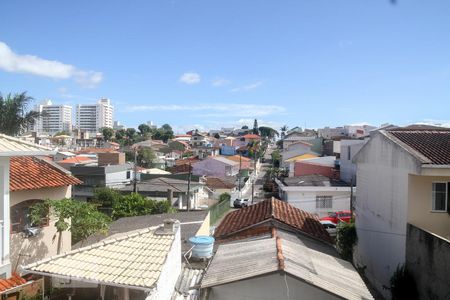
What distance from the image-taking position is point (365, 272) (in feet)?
61.0

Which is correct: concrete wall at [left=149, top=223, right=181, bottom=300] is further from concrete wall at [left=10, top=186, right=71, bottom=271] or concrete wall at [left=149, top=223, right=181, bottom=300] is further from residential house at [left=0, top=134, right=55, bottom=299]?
concrete wall at [left=10, top=186, right=71, bottom=271]

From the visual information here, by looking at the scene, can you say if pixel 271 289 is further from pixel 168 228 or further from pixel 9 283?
pixel 9 283

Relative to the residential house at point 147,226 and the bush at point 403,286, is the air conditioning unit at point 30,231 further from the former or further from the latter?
the bush at point 403,286

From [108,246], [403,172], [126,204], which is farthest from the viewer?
[126,204]

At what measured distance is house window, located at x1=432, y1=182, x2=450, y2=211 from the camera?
13.7 metres

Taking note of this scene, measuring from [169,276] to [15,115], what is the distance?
1629 cm

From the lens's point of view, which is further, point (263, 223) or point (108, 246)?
point (263, 223)

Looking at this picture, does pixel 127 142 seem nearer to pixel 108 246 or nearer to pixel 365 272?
pixel 365 272

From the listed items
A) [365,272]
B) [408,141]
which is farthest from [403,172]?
[365,272]

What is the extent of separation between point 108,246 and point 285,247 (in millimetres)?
4888

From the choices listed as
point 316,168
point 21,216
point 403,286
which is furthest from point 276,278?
point 316,168

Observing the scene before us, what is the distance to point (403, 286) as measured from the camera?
43.0 feet

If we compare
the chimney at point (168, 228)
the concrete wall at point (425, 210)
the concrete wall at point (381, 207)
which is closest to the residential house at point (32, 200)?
the chimney at point (168, 228)

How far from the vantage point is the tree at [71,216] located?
12.5m
